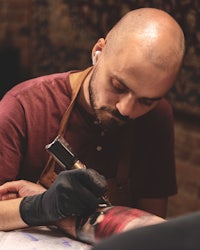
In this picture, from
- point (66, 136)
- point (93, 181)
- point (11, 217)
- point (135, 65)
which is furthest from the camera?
point (66, 136)

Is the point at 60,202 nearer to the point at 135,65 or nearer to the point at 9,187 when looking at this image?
the point at 9,187

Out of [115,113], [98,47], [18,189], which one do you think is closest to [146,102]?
[115,113]

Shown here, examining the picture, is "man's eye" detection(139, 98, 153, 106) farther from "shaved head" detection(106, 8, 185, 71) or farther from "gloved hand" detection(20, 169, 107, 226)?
"gloved hand" detection(20, 169, 107, 226)

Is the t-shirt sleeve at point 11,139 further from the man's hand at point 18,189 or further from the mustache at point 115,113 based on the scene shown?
the mustache at point 115,113

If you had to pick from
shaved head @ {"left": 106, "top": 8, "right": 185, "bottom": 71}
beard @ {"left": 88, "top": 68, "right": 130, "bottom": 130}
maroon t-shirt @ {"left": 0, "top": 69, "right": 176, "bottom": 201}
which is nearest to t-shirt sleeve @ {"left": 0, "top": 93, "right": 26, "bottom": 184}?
maroon t-shirt @ {"left": 0, "top": 69, "right": 176, "bottom": 201}

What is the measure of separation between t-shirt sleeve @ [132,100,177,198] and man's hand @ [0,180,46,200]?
1.46 feet

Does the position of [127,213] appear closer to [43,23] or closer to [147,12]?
[147,12]

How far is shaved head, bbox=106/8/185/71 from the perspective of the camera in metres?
1.45

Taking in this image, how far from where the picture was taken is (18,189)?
4.93 feet

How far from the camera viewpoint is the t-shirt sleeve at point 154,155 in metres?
1.81

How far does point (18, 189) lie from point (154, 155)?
54 cm

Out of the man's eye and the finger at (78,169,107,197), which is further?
the man's eye

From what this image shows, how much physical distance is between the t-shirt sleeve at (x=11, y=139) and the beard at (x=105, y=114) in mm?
217

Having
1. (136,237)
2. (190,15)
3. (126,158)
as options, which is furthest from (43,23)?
(136,237)
